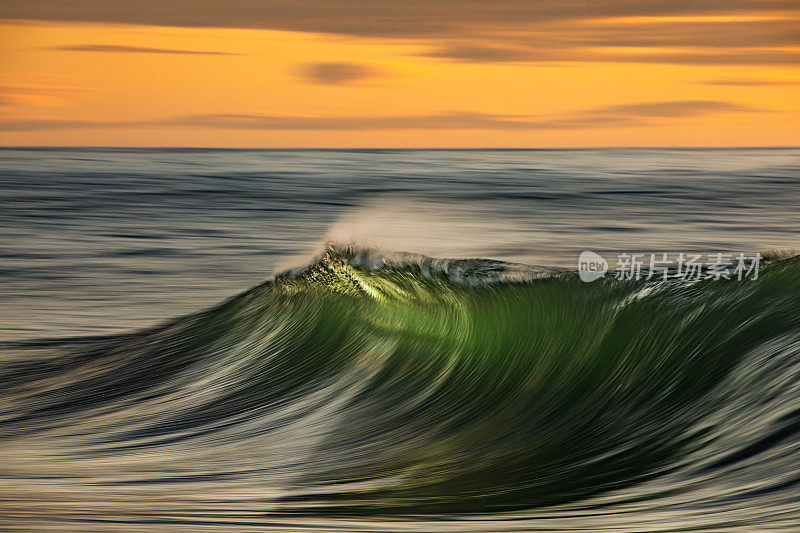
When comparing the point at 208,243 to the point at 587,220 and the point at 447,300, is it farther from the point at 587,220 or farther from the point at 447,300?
the point at 447,300

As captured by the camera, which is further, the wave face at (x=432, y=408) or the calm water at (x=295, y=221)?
the calm water at (x=295, y=221)

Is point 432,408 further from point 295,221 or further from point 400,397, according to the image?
point 295,221

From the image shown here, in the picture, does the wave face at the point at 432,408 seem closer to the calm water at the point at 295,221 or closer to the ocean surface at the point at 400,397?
the ocean surface at the point at 400,397

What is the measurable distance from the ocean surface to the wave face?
0.05 ft

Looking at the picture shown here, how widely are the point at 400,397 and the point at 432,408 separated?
292 millimetres

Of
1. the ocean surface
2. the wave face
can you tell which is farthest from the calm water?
the wave face

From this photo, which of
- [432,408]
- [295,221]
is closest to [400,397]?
[432,408]

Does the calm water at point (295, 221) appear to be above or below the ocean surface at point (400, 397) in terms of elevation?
above

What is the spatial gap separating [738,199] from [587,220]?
5170 millimetres

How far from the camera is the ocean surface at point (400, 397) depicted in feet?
10.3

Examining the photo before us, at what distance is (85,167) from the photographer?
35.1 metres

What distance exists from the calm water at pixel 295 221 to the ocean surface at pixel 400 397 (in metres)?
0.15

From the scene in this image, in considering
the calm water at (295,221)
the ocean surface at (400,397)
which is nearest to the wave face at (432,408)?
the ocean surface at (400,397)

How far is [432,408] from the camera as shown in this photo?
5156mm
